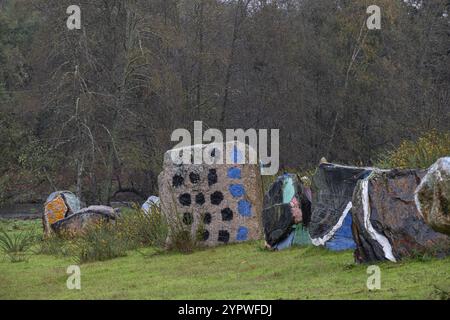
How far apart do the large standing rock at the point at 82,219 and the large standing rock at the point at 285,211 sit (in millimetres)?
6361

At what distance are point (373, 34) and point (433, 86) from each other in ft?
23.7

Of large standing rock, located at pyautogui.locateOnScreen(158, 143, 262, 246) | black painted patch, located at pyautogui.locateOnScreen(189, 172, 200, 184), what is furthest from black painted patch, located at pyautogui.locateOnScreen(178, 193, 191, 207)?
black painted patch, located at pyautogui.locateOnScreen(189, 172, 200, 184)

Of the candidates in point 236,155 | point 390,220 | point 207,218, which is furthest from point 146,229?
point 390,220

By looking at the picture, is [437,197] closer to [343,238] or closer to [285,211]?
[343,238]

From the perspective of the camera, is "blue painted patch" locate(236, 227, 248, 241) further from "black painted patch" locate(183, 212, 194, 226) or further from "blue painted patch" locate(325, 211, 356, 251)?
"blue painted patch" locate(325, 211, 356, 251)

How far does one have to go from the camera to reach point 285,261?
1294cm

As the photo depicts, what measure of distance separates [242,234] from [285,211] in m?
2.19

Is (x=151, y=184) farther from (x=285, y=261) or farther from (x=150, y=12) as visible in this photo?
(x=285, y=261)

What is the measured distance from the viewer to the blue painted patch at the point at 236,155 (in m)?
16.6

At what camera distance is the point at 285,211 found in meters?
14.6

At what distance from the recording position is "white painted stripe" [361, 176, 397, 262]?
11125 mm

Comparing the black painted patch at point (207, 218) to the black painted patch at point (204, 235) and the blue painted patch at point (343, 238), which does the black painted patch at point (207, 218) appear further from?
the blue painted patch at point (343, 238)

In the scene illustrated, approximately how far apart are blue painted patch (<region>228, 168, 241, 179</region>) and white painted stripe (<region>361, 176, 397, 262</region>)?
539cm
